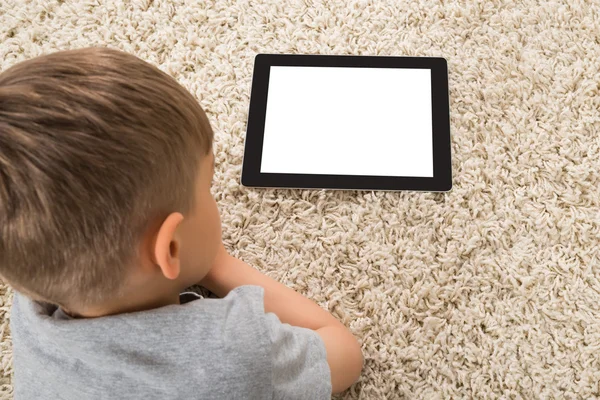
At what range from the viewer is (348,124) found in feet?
2.56

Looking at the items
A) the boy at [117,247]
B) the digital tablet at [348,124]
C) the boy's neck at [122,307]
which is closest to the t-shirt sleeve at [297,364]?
the boy at [117,247]

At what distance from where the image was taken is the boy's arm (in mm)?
609

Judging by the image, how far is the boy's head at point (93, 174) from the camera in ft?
1.20

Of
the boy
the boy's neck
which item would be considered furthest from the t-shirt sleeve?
the boy's neck

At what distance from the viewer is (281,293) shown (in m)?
0.66

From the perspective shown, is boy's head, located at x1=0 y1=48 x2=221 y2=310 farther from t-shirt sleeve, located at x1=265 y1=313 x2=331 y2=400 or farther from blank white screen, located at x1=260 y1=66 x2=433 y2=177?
blank white screen, located at x1=260 y1=66 x2=433 y2=177

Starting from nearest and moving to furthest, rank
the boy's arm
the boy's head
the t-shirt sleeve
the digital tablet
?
the boy's head, the t-shirt sleeve, the boy's arm, the digital tablet

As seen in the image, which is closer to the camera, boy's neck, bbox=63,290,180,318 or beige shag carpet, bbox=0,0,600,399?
boy's neck, bbox=63,290,180,318

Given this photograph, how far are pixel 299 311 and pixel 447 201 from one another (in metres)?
0.27

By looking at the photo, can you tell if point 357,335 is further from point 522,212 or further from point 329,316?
point 522,212

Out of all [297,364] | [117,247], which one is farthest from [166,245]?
[297,364]

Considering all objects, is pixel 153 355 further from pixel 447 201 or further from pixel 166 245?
pixel 447 201

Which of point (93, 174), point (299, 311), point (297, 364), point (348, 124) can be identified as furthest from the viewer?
point (348, 124)

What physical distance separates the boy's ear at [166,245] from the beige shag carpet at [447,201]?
0.30 metres
